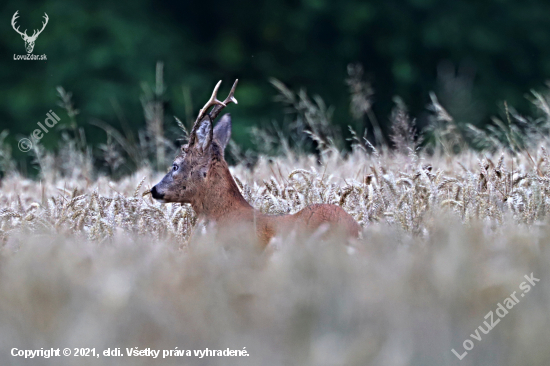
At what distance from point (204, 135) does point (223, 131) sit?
0.25 meters

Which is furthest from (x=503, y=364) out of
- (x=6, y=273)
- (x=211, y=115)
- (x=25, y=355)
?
(x=211, y=115)

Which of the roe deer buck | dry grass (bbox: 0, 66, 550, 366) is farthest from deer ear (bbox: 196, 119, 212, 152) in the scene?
dry grass (bbox: 0, 66, 550, 366)

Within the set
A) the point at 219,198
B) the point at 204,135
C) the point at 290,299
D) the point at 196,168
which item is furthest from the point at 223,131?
the point at 290,299

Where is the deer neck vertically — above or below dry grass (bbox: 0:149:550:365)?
above

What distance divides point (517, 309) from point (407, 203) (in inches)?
65.8

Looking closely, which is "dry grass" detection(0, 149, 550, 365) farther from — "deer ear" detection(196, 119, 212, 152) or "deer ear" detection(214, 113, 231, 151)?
"deer ear" detection(214, 113, 231, 151)

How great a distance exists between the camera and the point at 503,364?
1443mm

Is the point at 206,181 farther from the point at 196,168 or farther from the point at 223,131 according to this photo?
the point at 223,131

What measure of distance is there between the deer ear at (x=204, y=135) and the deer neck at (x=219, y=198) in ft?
0.35

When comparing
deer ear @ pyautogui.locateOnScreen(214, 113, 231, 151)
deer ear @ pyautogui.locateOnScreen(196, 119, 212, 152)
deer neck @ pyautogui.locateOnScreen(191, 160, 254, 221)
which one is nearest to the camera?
deer neck @ pyautogui.locateOnScreen(191, 160, 254, 221)

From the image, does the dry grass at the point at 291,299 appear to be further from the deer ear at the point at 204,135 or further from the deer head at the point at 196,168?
the deer ear at the point at 204,135

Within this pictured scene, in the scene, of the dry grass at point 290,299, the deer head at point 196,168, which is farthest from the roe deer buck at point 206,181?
the dry grass at point 290,299

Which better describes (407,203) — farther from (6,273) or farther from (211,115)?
(6,273)

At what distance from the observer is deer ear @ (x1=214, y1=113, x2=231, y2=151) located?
3961 millimetres
